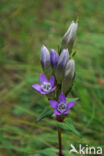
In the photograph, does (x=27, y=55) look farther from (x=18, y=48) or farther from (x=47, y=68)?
(x=47, y=68)

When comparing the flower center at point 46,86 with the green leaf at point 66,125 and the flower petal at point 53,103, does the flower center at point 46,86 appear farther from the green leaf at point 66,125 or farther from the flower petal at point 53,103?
the green leaf at point 66,125

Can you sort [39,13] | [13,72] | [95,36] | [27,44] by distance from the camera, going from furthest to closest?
[39,13]
[27,44]
[13,72]
[95,36]

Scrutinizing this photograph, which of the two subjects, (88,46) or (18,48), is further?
(18,48)

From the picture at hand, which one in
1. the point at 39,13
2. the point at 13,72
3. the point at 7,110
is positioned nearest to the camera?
the point at 7,110

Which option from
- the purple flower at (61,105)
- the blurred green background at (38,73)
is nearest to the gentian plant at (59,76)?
the purple flower at (61,105)

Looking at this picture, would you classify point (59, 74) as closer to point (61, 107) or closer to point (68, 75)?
point (68, 75)

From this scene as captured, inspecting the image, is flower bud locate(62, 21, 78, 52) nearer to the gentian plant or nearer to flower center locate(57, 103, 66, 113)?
the gentian plant

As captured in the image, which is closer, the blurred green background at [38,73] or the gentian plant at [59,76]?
the gentian plant at [59,76]

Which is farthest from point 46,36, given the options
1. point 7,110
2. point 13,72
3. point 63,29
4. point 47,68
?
point 47,68
